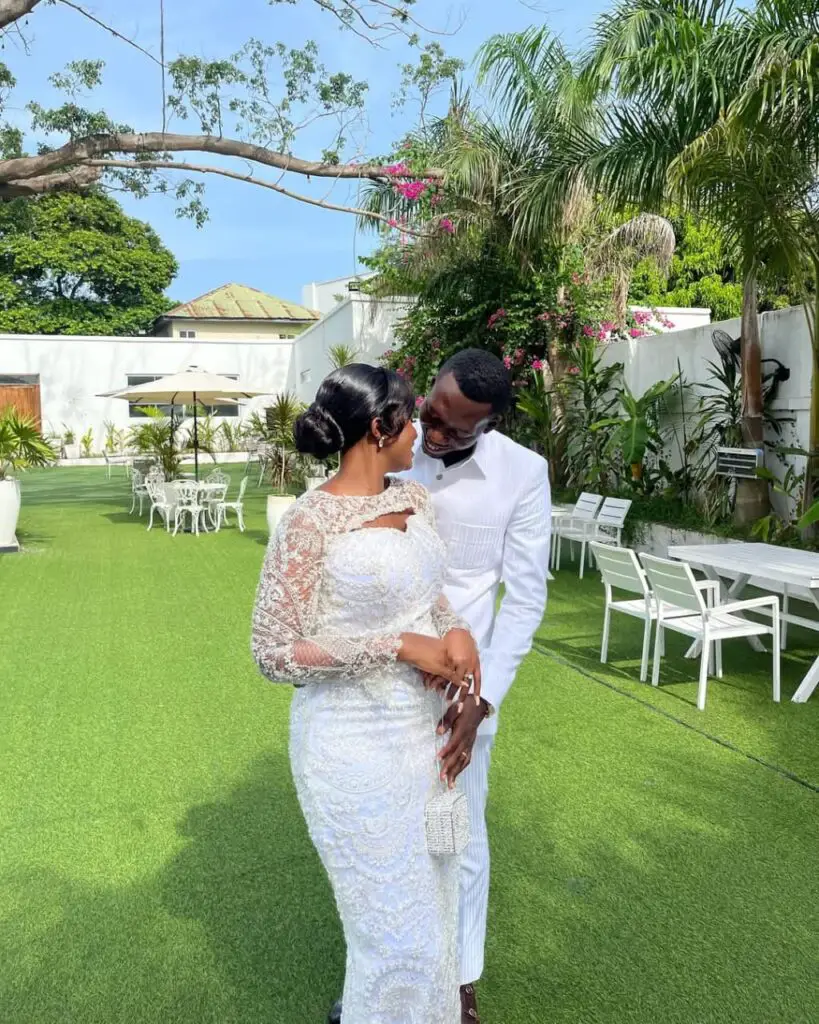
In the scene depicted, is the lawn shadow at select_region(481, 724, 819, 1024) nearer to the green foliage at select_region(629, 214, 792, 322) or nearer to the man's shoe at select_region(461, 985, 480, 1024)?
the man's shoe at select_region(461, 985, 480, 1024)

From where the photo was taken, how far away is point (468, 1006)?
2.32 m

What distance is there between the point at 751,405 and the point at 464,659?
743cm

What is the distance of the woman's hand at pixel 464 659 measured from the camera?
1.81m

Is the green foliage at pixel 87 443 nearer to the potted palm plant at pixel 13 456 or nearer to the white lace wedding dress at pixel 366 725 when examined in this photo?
the potted palm plant at pixel 13 456

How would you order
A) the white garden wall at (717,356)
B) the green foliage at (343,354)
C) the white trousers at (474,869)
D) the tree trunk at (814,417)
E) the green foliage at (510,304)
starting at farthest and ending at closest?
the green foliage at (343,354)
the green foliage at (510,304)
the white garden wall at (717,356)
the tree trunk at (814,417)
the white trousers at (474,869)

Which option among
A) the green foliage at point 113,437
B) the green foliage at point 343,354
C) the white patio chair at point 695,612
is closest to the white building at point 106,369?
the green foliage at point 113,437

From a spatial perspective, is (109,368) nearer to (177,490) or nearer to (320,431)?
(177,490)

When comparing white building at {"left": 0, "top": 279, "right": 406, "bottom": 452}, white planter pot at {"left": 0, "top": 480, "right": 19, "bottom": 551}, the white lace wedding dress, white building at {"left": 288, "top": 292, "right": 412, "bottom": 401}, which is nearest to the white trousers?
the white lace wedding dress

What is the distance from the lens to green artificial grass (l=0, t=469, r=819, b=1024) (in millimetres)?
2590

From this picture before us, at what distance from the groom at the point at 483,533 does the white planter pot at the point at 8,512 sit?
377 inches

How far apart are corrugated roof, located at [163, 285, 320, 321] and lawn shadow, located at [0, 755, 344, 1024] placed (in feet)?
109

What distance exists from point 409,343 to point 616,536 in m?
5.91

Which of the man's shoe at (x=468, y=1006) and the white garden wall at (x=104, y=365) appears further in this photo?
the white garden wall at (x=104, y=365)

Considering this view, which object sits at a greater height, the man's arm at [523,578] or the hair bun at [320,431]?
the hair bun at [320,431]
